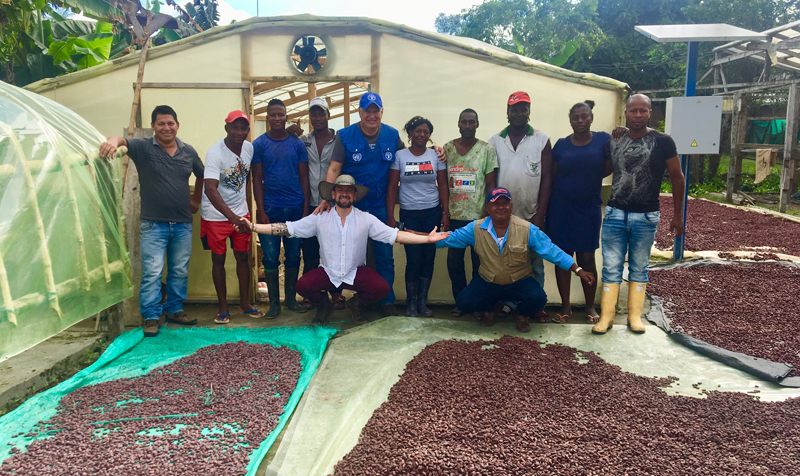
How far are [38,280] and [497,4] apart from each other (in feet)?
75.7

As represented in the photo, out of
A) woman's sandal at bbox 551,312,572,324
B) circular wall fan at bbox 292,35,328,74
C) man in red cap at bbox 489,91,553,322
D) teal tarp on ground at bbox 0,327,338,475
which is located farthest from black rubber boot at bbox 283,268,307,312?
woman's sandal at bbox 551,312,572,324

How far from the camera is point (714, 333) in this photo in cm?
410

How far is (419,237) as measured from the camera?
4.08m

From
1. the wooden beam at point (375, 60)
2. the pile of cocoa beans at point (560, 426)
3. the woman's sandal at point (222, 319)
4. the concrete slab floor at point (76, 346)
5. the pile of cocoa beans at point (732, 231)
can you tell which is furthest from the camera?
the pile of cocoa beans at point (732, 231)

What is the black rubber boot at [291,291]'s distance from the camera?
4812 millimetres

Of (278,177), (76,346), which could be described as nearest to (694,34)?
(278,177)

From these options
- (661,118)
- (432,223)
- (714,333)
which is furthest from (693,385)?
(661,118)

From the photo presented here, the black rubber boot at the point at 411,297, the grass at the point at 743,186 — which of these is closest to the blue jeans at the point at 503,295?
the black rubber boot at the point at 411,297

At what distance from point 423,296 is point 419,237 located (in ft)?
2.45

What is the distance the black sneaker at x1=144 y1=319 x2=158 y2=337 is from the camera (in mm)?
4188

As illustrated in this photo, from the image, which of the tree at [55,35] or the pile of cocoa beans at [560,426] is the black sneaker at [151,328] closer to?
the pile of cocoa beans at [560,426]

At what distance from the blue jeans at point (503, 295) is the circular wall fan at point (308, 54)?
2393mm

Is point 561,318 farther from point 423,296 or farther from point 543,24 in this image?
point 543,24

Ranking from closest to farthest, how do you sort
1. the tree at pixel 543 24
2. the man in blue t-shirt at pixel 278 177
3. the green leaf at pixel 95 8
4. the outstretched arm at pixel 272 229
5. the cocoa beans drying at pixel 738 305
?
the cocoa beans drying at pixel 738 305
the outstretched arm at pixel 272 229
the man in blue t-shirt at pixel 278 177
the green leaf at pixel 95 8
the tree at pixel 543 24
